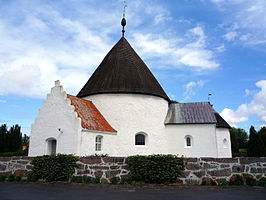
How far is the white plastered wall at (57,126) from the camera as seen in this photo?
43.5 feet

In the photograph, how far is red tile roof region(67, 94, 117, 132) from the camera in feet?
46.2

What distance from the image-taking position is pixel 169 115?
19.6m

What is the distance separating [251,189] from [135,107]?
10.00 meters

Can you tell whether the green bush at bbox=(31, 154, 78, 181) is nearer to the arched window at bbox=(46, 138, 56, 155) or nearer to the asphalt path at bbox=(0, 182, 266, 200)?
the asphalt path at bbox=(0, 182, 266, 200)

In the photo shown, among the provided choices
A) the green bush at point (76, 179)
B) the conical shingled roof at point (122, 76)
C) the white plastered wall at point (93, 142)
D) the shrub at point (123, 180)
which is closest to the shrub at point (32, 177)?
the green bush at point (76, 179)

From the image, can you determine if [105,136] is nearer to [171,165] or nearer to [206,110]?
[171,165]

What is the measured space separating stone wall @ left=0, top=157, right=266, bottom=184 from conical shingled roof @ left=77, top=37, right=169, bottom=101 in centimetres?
760

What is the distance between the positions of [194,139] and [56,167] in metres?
11.7

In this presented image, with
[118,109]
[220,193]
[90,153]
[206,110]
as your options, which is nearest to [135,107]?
[118,109]

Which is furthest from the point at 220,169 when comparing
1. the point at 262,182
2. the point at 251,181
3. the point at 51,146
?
the point at 51,146

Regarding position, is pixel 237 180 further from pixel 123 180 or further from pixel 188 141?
pixel 188 141

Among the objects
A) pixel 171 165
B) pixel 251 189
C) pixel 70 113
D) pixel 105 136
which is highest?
pixel 70 113

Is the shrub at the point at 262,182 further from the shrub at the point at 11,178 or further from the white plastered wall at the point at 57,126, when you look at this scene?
the shrub at the point at 11,178

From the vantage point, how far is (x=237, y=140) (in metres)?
53.8
